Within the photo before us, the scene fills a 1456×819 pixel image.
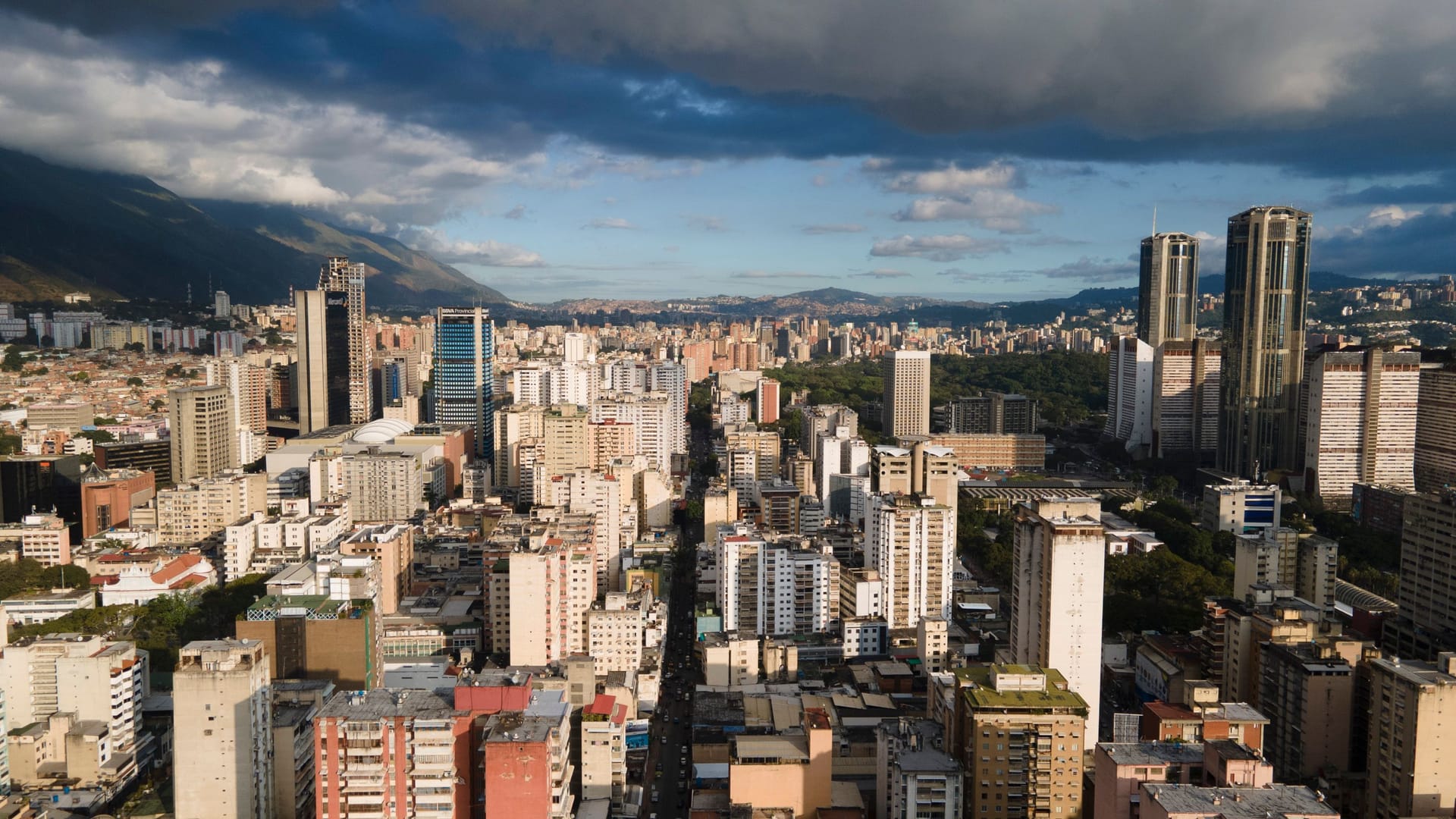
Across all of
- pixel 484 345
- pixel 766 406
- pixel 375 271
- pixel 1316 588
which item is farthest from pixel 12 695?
pixel 375 271

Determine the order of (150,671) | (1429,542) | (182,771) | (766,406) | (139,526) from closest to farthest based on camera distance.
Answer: (182,771), (1429,542), (150,671), (139,526), (766,406)

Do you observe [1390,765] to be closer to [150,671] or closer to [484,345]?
[150,671]

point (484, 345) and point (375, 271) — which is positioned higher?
point (375, 271)

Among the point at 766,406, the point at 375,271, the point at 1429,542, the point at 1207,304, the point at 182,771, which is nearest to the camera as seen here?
the point at 182,771

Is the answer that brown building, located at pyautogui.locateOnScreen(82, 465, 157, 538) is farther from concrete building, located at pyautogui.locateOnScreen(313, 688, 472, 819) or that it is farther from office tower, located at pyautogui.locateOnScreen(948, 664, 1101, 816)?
office tower, located at pyautogui.locateOnScreen(948, 664, 1101, 816)

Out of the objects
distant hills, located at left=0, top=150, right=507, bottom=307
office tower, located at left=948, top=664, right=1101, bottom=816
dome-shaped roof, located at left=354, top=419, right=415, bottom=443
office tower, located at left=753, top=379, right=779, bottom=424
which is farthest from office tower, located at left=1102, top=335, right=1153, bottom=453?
distant hills, located at left=0, top=150, right=507, bottom=307

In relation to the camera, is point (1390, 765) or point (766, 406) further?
point (766, 406)

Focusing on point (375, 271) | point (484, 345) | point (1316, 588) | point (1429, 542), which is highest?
point (375, 271)

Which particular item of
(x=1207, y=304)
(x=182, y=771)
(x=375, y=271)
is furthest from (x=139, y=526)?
(x=375, y=271)

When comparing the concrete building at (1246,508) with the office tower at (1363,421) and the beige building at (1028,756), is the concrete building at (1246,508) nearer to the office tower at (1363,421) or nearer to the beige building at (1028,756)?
the office tower at (1363,421)
